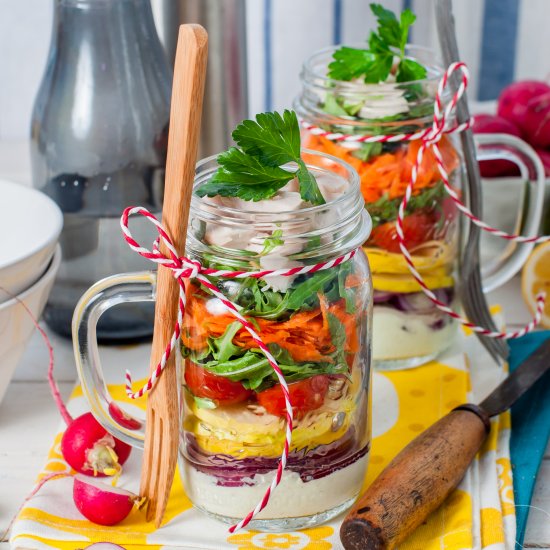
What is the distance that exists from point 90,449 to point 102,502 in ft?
0.27

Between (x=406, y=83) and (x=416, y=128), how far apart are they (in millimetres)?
48

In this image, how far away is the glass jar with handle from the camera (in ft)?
2.97

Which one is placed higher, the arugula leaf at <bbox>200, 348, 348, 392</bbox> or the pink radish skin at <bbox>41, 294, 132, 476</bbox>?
the arugula leaf at <bbox>200, 348, 348, 392</bbox>

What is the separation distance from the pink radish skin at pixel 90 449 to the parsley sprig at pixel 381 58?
15.9 inches

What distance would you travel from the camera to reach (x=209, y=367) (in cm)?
69

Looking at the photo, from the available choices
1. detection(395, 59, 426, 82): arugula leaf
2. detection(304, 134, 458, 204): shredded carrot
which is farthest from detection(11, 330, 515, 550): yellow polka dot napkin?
detection(395, 59, 426, 82): arugula leaf

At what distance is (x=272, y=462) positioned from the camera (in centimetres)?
71

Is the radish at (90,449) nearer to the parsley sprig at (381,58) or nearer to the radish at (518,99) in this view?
the parsley sprig at (381,58)

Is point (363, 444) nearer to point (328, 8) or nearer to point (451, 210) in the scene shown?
point (451, 210)

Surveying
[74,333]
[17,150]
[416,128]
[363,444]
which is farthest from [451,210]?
[17,150]

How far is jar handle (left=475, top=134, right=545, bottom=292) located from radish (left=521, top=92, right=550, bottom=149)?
0.18 metres

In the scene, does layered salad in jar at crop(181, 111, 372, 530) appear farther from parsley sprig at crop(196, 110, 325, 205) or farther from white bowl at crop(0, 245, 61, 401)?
white bowl at crop(0, 245, 61, 401)

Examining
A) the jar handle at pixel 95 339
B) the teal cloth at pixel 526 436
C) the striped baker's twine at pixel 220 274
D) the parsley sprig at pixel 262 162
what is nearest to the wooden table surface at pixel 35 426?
the teal cloth at pixel 526 436

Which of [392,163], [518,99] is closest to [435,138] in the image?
[392,163]
